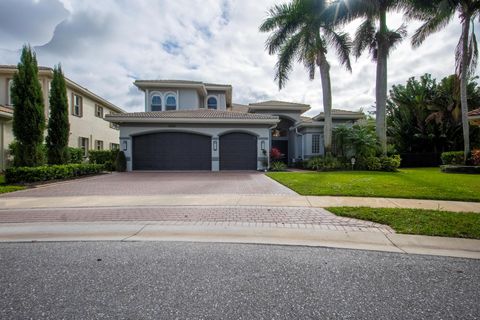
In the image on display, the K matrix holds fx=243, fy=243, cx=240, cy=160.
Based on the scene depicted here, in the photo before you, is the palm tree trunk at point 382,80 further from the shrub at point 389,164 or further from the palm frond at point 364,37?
the shrub at point 389,164

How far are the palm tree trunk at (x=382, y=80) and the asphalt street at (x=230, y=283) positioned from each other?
15.1 metres

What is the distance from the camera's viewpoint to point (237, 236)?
4250mm

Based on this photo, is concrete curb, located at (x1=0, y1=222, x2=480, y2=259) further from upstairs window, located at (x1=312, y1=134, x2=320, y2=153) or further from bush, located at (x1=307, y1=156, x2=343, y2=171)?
upstairs window, located at (x1=312, y1=134, x2=320, y2=153)

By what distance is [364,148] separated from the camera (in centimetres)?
1602

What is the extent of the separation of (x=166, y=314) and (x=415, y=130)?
29643mm

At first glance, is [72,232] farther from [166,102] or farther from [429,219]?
[166,102]

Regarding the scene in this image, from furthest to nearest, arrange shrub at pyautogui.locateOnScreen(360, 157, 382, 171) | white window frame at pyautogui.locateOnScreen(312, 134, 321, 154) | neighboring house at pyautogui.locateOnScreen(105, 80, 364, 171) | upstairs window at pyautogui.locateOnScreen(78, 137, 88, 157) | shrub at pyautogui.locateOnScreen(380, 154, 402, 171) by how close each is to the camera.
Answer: white window frame at pyautogui.locateOnScreen(312, 134, 321, 154) → upstairs window at pyautogui.locateOnScreen(78, 137, 88, 157) → neighboring house at pyautogui.locateOnScreen(105, 80, 364, 171) → shrub at pyautogui.locateOnScreen(360, 157, 382, 171) → shrub at pyautogui.locateOnScreen(380, 154, 402, 171)

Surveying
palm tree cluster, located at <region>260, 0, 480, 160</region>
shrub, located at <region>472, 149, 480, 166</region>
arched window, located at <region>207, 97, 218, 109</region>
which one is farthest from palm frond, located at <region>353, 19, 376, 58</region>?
arched window, located at <region>207, 97, 218, 109</region>

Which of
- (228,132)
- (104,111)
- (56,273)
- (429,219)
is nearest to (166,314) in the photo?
(56,273)

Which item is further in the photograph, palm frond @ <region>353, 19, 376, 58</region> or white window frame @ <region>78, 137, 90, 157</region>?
white window frame @ <region>78, 137, 90, 157</region>

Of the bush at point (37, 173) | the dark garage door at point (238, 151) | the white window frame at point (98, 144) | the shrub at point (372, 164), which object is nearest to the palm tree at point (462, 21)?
the shrub at point (372, 164)

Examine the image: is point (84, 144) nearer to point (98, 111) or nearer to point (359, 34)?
point (98, 111)

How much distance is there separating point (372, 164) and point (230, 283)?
15.5 m

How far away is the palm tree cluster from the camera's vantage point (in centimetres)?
1494
